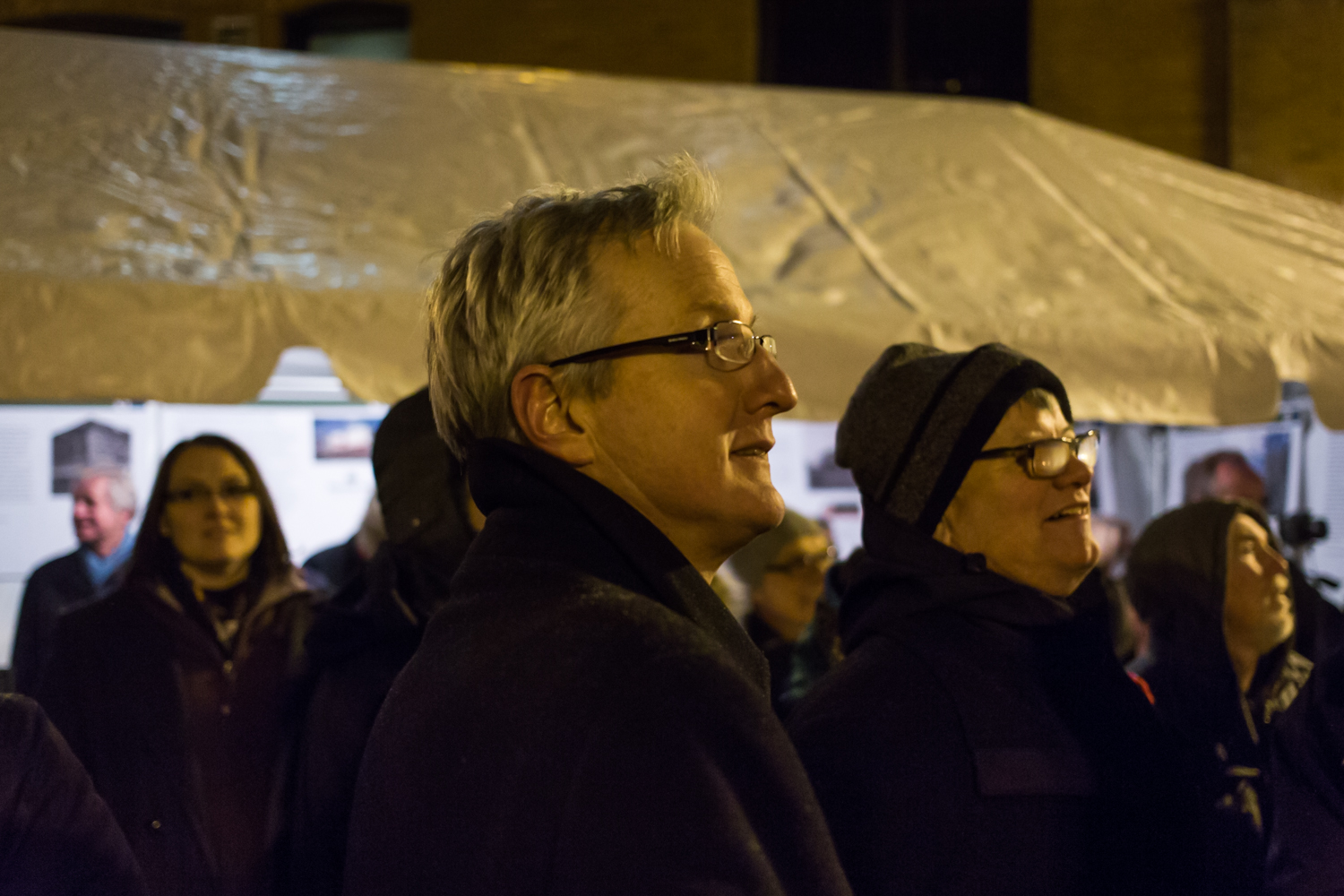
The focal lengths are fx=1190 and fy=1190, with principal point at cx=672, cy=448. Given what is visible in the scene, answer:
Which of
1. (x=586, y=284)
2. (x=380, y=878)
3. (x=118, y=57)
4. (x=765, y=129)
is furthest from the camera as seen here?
(x=765, y=129)

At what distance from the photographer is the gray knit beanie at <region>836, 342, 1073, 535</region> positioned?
76.7 inches

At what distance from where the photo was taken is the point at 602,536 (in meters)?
1.13

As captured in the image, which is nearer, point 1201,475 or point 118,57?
point 118,57

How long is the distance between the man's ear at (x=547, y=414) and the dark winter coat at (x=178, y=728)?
1.85 m

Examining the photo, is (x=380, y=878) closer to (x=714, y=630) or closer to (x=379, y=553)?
(x=714, y=630)

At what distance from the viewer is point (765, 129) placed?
433cm

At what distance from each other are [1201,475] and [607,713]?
5.58 meters

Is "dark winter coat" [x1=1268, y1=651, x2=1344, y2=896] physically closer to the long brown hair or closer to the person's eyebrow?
the person's eyebrow

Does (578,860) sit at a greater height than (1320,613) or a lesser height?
greater

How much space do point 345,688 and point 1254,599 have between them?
2.32 m

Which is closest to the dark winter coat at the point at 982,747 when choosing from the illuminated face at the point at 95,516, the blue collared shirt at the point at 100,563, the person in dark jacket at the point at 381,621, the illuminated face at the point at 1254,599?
the person in dark jacket at the point at 381,621

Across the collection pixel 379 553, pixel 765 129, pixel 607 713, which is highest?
pixel 765 129

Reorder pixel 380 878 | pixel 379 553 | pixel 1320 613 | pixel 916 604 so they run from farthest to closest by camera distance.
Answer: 1. pixel 1320 613
2. pixel 379 553
3. pixel 916 604
4. pixel 380 878

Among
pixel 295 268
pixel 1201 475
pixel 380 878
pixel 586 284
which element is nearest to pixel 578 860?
pixel 380 878
